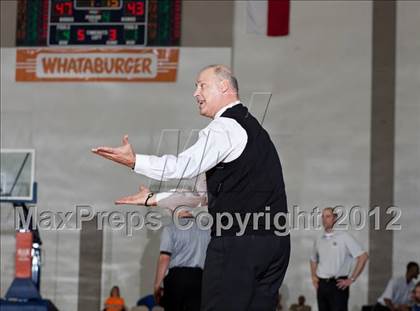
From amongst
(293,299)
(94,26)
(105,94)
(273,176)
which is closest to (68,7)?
(94,26)

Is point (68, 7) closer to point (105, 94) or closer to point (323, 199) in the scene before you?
point (105, 94)

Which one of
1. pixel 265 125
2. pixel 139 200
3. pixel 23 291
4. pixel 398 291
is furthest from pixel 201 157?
pixel 265 125

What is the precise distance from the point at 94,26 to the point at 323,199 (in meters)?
3.91

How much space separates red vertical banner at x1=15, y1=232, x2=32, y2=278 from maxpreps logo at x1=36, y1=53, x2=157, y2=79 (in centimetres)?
321

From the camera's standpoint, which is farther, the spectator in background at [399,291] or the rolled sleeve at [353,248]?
the spectator in background at [399,291]

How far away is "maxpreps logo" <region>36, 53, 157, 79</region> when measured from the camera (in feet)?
39.6

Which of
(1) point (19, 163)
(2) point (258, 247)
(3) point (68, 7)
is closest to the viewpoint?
(2) point (258, 247)

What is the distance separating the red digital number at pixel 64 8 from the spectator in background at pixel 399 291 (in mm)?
5566

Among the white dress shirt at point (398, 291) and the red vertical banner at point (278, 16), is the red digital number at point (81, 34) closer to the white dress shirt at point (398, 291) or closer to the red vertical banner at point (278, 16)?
the red vertical banner at point (278, 16)

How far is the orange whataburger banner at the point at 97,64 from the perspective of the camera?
1204cm

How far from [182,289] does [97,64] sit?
5.08 m

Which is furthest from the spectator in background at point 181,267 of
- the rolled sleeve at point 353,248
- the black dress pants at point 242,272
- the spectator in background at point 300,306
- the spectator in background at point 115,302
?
the black dress pants at point 242,272

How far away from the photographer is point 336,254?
9.98m

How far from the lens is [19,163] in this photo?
1111 centimetres
